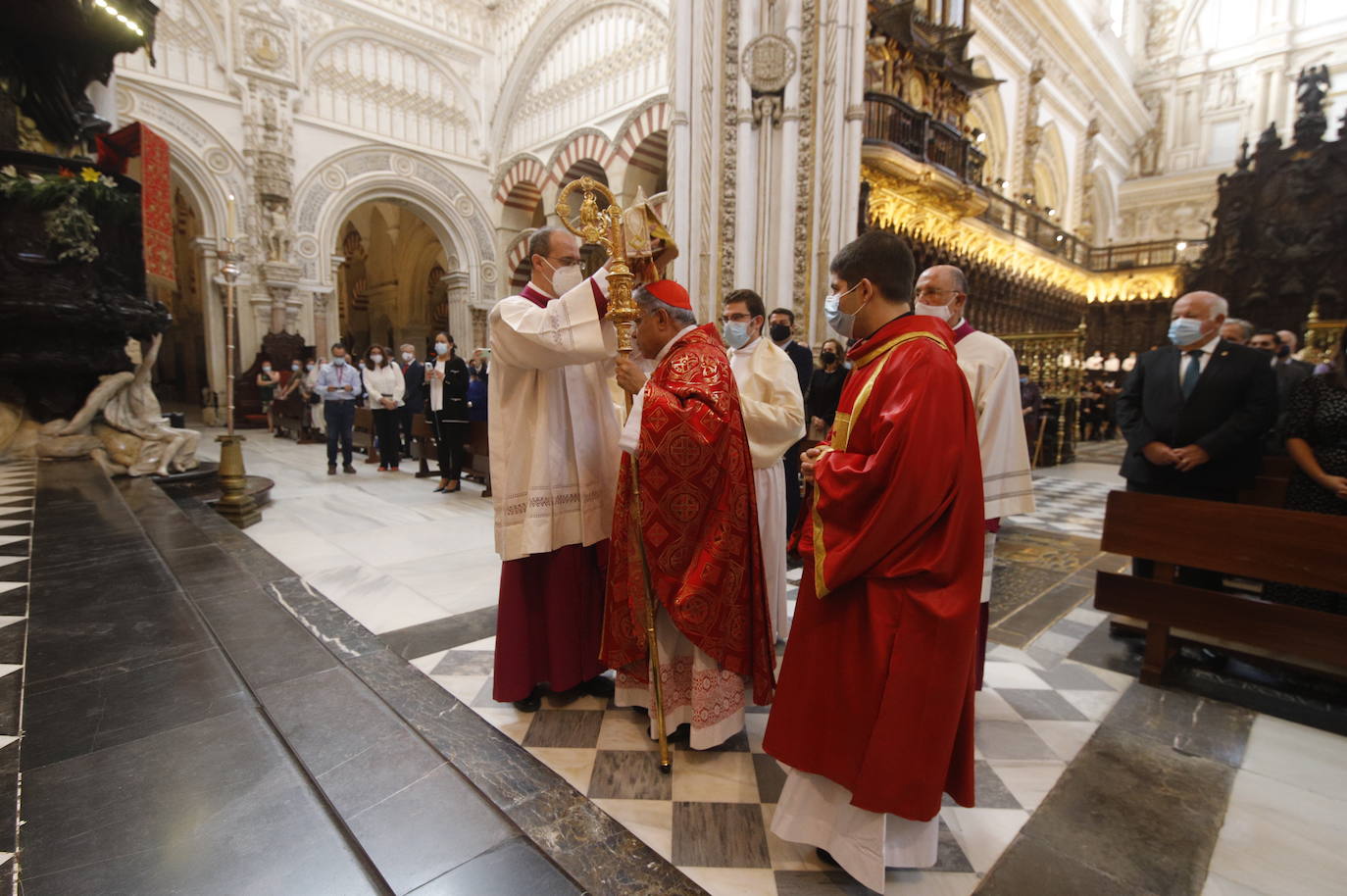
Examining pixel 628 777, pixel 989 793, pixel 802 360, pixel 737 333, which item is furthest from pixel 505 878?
pixel 802 360

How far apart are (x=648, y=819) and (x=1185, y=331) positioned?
3.33 m

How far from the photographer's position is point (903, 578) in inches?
54.4

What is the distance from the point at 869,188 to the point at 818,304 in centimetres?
241

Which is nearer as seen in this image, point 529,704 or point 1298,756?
point 1298,756

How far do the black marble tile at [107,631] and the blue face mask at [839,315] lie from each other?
2.64m

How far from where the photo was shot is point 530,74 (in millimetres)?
14516

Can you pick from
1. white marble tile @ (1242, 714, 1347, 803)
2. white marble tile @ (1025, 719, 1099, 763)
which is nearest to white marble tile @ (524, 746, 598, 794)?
white marble tile @ (1025, 719, 1099, 763)

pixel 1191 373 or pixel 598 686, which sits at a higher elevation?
pixel 1191 373

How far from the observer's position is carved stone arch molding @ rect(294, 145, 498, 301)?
13.6 m

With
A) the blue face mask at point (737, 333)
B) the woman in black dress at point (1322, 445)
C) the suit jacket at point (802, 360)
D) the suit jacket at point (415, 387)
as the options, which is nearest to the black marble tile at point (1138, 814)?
the woman in black dress at point (1322, 445)

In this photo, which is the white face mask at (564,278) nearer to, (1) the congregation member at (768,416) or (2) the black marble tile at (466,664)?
(1) the congregation member at (768,416)

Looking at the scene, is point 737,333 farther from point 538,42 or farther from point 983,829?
point 538,42

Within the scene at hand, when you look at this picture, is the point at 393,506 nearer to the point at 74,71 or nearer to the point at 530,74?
the point at 74,71

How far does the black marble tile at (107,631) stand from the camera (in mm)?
2268
